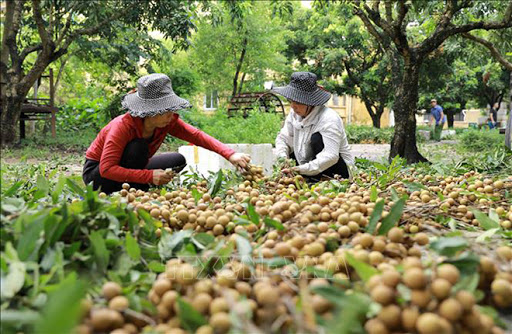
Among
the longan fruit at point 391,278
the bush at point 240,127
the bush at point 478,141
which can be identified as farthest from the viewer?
the bush at point 478,141

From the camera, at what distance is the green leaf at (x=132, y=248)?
1071mm

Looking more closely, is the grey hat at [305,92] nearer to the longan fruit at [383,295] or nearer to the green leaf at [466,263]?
the green leaf at [466,263]

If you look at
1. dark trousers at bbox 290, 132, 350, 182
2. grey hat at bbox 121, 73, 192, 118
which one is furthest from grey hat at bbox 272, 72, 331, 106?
grey hat at bbox 121, 73, 192, 118

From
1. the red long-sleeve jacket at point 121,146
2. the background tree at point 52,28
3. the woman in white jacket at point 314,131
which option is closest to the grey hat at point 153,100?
the red long-sleeve jacket at point 121,146

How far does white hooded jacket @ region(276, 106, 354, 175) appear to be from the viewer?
3.19 metres

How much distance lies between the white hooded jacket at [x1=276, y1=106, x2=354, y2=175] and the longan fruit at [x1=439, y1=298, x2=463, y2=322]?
7.52ft

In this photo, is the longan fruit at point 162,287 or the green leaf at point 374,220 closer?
the longan fruit at point 162,287

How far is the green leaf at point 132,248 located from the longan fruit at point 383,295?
56 centimetres

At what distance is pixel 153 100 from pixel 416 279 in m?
2.28

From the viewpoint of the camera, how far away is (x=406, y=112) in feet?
22.3

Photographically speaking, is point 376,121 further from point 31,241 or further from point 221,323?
point 221,323

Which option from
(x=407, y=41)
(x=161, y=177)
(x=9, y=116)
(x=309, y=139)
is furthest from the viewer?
(x=9, y=116)

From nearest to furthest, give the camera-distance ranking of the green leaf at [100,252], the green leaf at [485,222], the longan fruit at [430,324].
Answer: the longan fruit at [430,324] → the green leaf at [100,252] → the green leaf at [485,222]

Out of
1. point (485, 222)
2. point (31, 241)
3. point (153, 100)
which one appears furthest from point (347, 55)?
point (31, 241)
